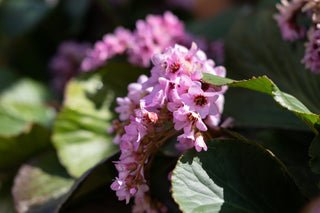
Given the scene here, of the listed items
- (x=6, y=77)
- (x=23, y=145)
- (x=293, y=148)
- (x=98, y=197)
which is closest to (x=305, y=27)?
(x=293, y=148)

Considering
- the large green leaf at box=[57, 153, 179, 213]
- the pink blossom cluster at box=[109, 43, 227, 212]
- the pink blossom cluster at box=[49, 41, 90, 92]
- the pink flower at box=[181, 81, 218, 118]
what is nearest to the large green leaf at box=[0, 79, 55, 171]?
the pink blossom cluster at box=[49, 41, 90, 92]

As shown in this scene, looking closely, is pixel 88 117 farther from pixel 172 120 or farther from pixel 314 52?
pixel 314 52

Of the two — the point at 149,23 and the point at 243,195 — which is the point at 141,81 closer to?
the point at 243,195

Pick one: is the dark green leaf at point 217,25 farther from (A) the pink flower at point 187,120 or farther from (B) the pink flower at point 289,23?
(A) the pink flower at point 187,120

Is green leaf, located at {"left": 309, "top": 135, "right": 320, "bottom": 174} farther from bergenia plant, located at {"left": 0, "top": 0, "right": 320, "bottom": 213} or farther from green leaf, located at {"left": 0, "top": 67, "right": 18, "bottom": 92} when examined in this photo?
green leaf, located at {"left": 0, "top": 67, "right": 18, "bottom": 92}

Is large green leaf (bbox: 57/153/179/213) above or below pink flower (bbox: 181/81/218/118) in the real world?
below

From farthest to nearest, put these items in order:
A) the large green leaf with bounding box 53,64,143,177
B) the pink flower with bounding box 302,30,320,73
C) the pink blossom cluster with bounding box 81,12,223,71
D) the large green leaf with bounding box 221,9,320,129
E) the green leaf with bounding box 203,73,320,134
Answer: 1. the pink blossom cluster with bounding box 81,12,223,71
2. the large green leaf with bounding box 53,64,143,177
3. the large green leaf with bounding box 221,9,320,129
4. the pink flower with bounding box 302,30,320,73
5. the green leaf with bounding box 203,73,320,134
